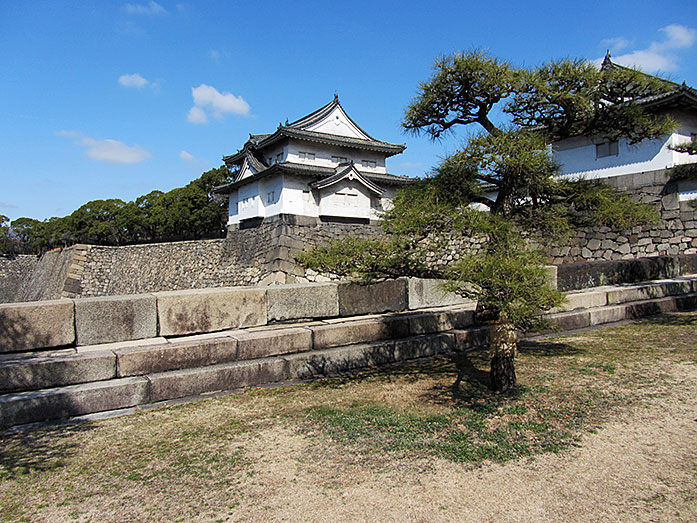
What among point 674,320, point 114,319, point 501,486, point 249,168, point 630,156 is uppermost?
point 249,168

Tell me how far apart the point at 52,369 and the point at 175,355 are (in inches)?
40.8

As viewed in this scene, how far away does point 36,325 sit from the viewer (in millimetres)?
4492

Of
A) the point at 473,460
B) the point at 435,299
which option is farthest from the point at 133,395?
the point at 435,299

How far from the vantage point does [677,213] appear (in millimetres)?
15016

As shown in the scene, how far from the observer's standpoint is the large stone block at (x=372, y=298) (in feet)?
20.0

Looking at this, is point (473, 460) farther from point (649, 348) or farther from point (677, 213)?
point (677, 213)

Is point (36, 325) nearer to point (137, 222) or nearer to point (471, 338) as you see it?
point (471, 338)

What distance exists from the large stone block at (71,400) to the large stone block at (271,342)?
1.04m

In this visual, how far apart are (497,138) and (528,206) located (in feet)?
2.46

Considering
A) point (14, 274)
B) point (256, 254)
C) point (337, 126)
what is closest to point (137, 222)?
point (14, 274)

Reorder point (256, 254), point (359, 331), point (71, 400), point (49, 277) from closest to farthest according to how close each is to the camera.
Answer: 1. point (71, 400)
2. point (359, 331)
3. point (256, 254)
4. point (49, 277)

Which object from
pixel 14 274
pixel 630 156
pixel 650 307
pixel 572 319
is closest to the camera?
pixel 572 319

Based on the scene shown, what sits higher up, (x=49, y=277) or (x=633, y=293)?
(x=49, y=277)

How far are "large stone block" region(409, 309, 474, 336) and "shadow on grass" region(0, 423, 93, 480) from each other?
380 centimetres
